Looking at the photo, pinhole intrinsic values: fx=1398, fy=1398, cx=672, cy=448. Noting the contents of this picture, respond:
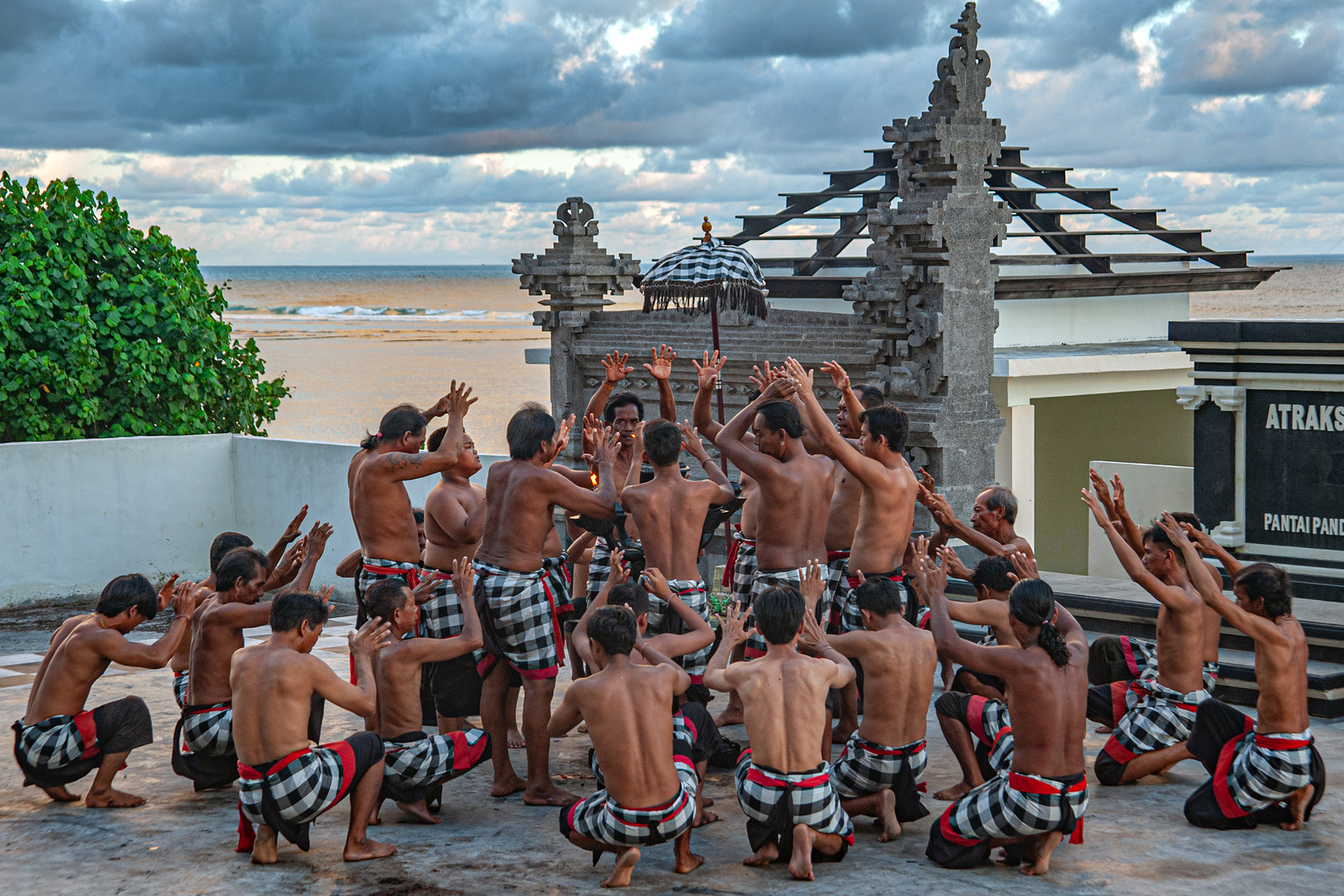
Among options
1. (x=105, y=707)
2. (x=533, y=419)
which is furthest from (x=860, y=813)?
(x=105, y=707)

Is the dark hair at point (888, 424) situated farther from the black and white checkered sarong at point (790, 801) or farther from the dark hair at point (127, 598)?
the dark hair at point (127, 598)

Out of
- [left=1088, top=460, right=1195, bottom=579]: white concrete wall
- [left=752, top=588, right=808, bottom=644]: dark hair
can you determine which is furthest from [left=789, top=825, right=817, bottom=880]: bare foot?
Answer: [left=1088, top=460, right=1195, bottom=579]: white concrete wall

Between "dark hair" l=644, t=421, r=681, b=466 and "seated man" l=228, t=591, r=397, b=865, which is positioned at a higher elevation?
"dark hair" l=644, t=421, r=681, b=466

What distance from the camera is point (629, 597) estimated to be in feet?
19.0

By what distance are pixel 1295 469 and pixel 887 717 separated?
444cm

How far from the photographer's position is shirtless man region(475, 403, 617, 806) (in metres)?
6.50

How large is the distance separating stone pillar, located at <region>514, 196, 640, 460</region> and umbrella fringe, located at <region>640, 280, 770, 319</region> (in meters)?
1.57

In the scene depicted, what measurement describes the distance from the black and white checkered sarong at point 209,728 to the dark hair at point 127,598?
50 centimetres

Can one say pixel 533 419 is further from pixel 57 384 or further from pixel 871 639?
pixel 57 384

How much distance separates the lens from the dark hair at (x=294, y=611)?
552 centimetres

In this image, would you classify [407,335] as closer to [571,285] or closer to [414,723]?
[571,285]

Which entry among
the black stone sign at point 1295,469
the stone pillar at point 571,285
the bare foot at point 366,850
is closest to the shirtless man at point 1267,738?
the black stone sign at point 1295,469

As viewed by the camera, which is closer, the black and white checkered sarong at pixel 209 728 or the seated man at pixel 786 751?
the seated man at pixel 786 751

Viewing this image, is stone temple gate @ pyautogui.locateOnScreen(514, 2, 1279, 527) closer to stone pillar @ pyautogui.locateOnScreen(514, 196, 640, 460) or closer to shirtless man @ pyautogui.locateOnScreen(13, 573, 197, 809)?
stone pillar @ pyautogui.locateOnScreen(514, 196, 640, 460)
